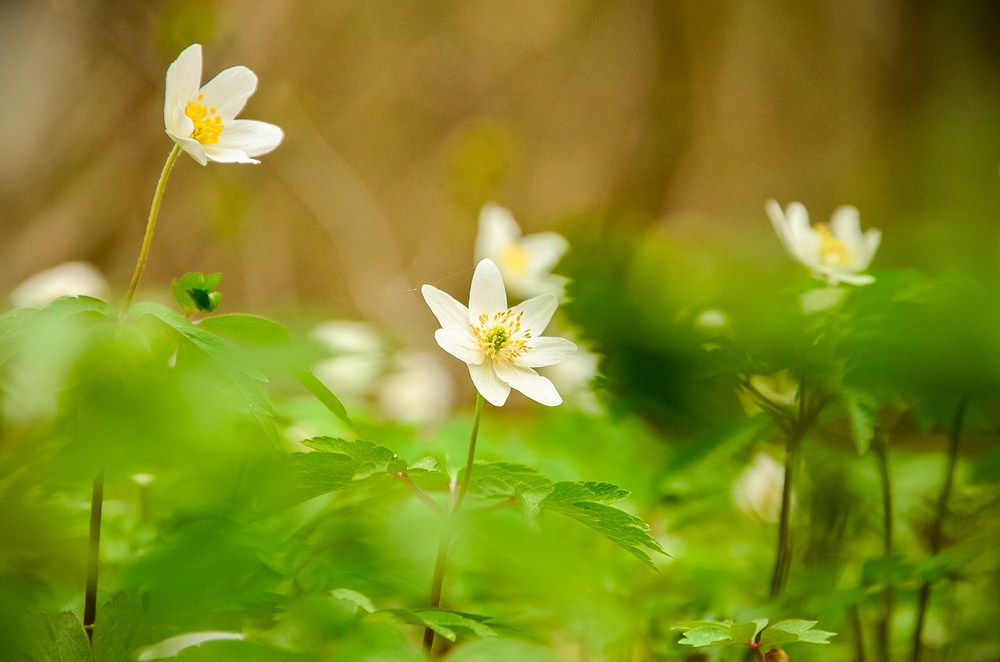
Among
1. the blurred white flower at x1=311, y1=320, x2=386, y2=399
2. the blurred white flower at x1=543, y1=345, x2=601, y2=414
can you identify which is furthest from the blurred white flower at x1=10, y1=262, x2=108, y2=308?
the blurred white flower at x1=543, y1=345, x2=601, y2=414

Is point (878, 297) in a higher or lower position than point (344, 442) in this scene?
higher

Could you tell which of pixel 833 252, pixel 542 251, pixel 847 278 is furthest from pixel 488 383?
pixel 542 251

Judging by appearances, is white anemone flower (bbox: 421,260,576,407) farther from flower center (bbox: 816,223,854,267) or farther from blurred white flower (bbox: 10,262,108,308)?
blurred white flower (bbox: 10,262,108,308)

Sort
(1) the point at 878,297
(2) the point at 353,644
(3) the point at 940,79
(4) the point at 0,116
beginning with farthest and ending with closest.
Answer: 1. (3) the point at 940,79
2. (4) the point at 0,116
3. (1) the point at 878,297
4. (2) the point at 353,644

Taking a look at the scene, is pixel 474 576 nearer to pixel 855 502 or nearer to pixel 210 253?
pixel 855 502

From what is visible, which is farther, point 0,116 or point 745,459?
point 0,116

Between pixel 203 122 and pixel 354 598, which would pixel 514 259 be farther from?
pixel 354 598

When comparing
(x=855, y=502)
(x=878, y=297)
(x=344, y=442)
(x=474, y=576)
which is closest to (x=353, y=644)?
(x=344, y=442)
